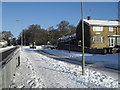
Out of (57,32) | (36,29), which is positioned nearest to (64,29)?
(57,32)

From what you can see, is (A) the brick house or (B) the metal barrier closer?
(B) the metal barrier

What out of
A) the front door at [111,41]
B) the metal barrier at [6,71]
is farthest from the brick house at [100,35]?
the metal barrier at [6,71]

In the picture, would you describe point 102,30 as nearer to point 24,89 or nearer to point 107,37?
point 107,37

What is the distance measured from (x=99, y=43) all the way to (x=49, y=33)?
63.6 meters

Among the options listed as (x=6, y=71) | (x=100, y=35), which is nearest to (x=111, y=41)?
(x=100, y=35)

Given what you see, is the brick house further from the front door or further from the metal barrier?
the metal barrier

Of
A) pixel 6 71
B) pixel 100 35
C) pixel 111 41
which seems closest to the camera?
pixel 6 71

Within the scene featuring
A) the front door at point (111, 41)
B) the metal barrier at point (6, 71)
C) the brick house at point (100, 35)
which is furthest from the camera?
the front door at point (111, 41)

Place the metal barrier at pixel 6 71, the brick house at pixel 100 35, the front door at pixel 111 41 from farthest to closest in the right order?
the front door at pixel 111 41 < the brick house at pixel 100 35 < the metal barrier at pixel 6 71

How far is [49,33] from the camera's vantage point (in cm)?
9512

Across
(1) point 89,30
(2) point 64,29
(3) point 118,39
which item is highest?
(2) point 64,29

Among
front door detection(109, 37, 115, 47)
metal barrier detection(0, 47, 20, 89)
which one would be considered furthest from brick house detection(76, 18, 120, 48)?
metal barrier detection(0, 47, 20, 89)

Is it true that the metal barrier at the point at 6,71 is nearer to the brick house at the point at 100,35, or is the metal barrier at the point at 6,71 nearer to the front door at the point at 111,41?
the brick house at the point at 100,35

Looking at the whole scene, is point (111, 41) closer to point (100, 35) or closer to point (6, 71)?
point (100, 35)
